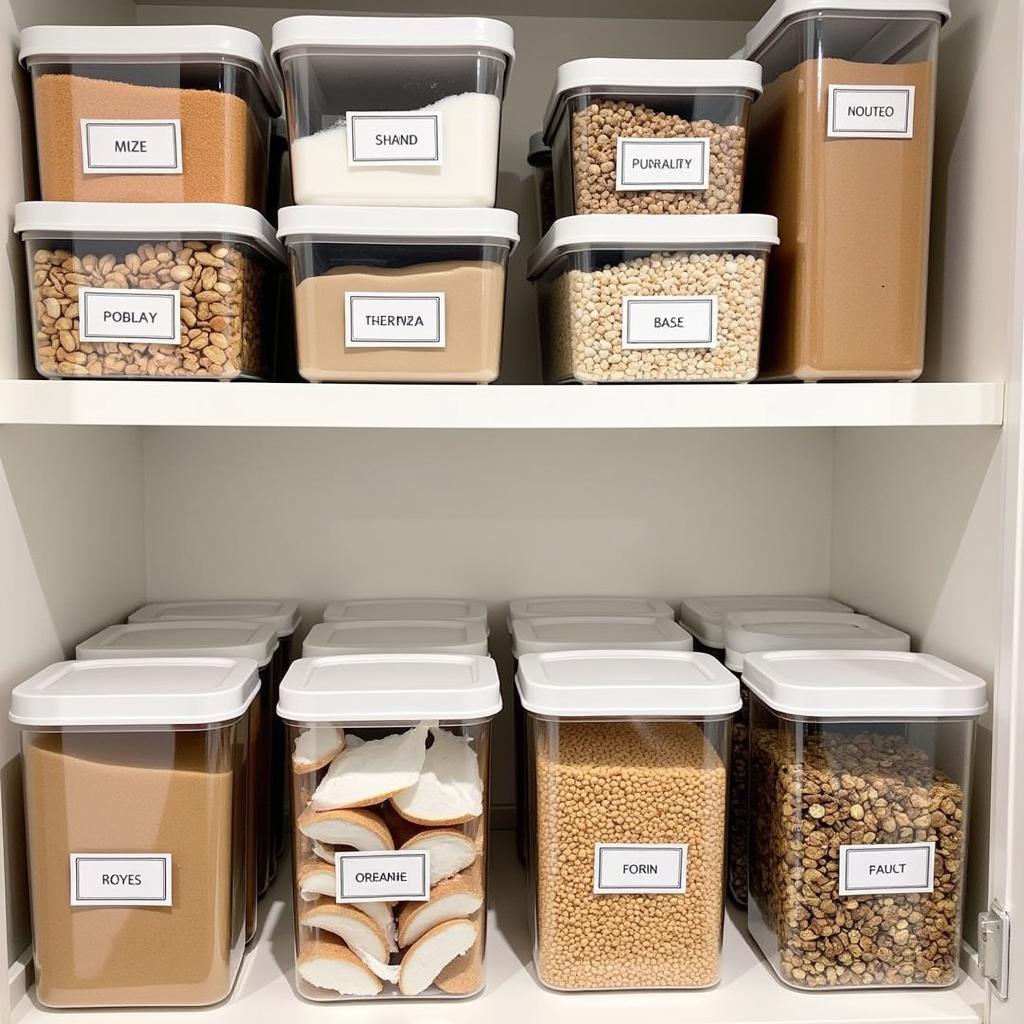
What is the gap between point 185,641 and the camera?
1.10 metres

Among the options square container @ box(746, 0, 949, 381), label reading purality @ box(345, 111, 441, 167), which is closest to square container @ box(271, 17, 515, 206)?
label reading purality @ box(345, 111, 441, 167)

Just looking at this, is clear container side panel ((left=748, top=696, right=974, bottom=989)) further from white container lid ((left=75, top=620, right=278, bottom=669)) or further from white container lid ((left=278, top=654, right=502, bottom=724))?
white container lid ((left=75, top=620, right=278, bottom=669))

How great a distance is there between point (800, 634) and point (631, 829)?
0.34m

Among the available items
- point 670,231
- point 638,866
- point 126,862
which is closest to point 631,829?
point 638,866

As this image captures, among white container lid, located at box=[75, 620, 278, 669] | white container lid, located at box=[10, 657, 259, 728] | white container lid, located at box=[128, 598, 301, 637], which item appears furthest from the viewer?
white container lid, located at box=[128, 598, 301, 637]

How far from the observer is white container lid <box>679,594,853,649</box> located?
1181 mm

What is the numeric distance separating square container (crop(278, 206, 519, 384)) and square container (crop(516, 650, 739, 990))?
33 cm

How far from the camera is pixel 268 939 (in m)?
1.03

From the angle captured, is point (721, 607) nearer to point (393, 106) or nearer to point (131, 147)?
point (393, 106)

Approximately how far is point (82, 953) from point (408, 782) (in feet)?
1.11

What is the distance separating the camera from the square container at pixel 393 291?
91 centimetres

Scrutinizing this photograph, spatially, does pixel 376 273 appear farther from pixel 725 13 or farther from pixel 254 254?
pixel 725 13

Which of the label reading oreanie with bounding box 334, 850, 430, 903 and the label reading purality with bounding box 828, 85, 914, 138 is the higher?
the label reading purality with bounding box 828, 85, 914, 138

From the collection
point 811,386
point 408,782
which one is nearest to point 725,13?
point 811,386
